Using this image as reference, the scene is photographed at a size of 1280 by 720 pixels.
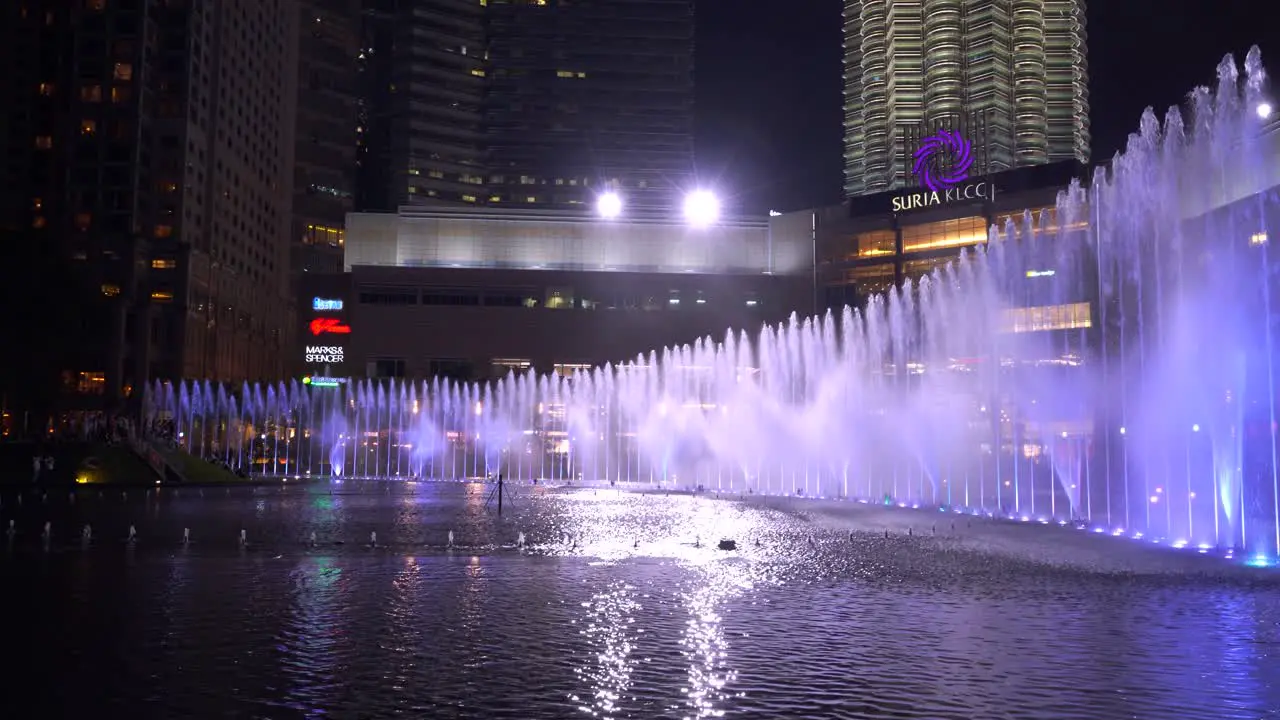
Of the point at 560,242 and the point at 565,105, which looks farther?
the point at 565,105

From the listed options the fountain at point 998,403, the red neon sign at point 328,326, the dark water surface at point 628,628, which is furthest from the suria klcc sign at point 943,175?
the dark water surface at point 628,628

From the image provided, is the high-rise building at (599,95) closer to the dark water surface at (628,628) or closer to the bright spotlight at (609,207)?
the bright spotlight at (609,207)

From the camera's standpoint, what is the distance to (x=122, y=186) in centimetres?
11256

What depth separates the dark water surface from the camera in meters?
10.7

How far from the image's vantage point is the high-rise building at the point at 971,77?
518ft

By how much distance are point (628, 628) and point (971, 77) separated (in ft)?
522

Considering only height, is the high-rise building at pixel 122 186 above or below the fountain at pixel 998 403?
above

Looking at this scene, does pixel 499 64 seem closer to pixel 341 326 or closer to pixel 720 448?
pixel 341 326

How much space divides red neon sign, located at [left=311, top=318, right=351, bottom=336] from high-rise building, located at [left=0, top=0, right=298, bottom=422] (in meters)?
12.7

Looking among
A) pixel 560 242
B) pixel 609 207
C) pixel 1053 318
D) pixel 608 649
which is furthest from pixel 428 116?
pixel 608 649

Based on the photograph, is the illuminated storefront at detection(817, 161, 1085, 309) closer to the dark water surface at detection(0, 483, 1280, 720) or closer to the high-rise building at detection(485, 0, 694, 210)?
the dark water surface at detection(0, 483, 1280, 720)

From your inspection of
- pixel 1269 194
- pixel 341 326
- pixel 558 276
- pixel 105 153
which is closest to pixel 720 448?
pixel 1269 194

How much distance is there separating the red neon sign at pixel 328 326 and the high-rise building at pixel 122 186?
12.7 m

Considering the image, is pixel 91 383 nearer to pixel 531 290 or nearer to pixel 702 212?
pixel 531 290
